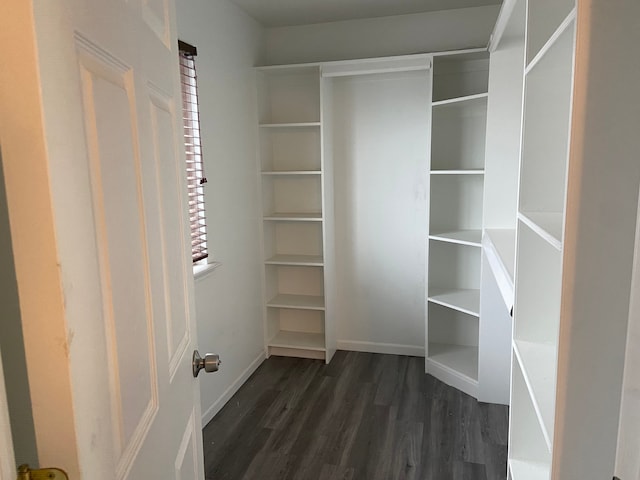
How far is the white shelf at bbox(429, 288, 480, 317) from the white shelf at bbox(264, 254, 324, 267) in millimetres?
894

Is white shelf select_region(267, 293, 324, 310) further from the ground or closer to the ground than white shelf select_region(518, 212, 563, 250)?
closer to the ground

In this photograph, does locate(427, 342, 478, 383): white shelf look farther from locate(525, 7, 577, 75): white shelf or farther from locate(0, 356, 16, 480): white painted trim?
locate(0, 356, 16, 480): white painted trim

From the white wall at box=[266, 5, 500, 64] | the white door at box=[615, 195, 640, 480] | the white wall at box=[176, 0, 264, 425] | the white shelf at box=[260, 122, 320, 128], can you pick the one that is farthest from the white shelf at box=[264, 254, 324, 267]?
the white door at box=[615, 195, 640, 480]

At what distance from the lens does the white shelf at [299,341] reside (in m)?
3.75

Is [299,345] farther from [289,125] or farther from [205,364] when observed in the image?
[205,364]

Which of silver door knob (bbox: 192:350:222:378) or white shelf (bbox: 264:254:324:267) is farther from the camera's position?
white shelf (bbox: 264:254:324:267)

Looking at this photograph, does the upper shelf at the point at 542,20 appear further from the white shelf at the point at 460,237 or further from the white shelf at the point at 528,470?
the white shelf at the point at 460,237

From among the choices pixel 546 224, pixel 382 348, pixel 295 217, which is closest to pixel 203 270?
pixel 295 217

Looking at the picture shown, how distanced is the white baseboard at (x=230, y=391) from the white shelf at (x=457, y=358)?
1309 mm

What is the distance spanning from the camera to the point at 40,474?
505mm

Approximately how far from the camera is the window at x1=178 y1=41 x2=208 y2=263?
2.62m

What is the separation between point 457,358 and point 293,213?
1694 mm

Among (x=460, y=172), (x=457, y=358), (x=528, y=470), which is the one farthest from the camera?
(x=457, y=358)

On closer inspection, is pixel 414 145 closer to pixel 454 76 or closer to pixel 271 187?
pixel 454 76
